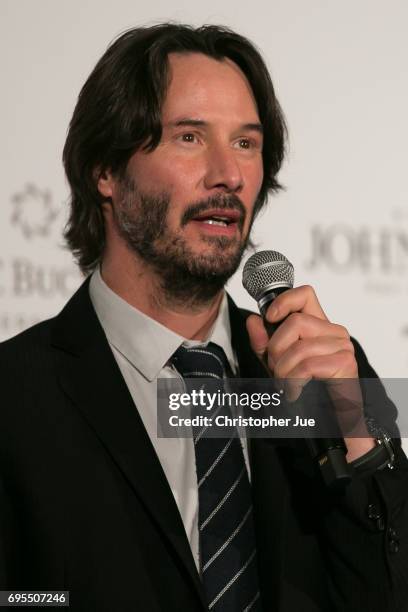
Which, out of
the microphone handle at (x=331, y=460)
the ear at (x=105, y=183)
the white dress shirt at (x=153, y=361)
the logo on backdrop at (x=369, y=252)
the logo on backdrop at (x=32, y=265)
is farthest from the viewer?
the logo on backdrop at (x=369, y=252)

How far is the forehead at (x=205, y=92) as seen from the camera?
205 cm

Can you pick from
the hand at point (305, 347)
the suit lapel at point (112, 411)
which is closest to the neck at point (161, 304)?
the suit lapel at point (112, 411)

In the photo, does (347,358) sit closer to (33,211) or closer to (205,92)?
(205,92)

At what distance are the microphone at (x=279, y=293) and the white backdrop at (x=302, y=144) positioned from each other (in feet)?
3.00

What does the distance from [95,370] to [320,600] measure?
2.06 ft

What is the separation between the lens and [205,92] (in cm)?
206

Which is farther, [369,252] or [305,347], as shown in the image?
[369,252]

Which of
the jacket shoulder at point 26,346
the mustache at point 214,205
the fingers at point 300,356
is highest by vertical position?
the mustache at point 214,205

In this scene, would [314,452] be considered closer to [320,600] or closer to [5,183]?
[320,600]

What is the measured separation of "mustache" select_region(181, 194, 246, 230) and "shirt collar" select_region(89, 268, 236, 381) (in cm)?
23

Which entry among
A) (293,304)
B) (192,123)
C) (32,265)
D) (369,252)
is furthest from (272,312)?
(369,252)

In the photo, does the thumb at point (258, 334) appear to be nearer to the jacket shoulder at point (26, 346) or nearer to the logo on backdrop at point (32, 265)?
the jacket shoulder at point (26, 346)

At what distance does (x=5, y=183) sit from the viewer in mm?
2525

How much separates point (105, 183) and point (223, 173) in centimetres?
40
